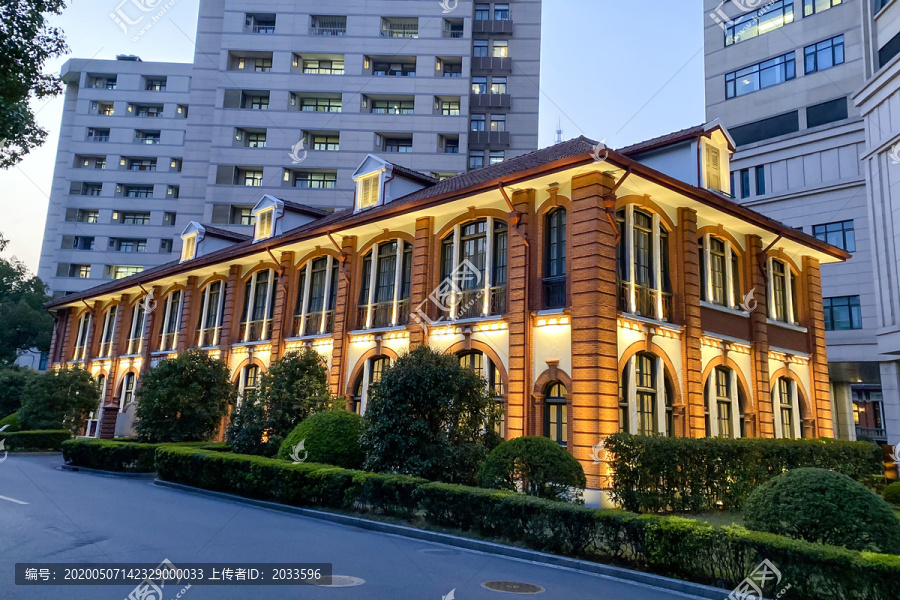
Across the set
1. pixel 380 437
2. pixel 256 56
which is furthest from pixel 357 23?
pixel 380 437

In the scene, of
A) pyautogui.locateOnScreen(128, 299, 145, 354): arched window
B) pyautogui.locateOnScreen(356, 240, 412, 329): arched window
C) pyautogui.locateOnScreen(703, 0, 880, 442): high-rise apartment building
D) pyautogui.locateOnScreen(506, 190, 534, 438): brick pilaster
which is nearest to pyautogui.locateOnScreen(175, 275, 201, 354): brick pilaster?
pyautogui.locateOnScreen(128, 299, 145, 354): arched window

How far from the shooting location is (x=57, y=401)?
105 feet

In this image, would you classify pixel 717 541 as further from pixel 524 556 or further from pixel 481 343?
pixel 481 343

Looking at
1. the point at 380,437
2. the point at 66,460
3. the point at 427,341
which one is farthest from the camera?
the point at 66,460

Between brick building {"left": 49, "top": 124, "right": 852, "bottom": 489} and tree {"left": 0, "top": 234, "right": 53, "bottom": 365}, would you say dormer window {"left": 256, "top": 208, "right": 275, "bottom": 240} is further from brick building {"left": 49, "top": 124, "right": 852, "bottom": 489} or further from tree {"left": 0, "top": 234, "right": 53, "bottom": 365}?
tree {"left": 0, "top": 234, "right": 53, "bottom": 365}

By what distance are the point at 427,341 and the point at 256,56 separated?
4121 cm

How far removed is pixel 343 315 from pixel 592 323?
10.9m

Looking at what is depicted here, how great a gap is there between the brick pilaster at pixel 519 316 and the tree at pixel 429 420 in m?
1.33

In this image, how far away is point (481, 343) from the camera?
18.6 m

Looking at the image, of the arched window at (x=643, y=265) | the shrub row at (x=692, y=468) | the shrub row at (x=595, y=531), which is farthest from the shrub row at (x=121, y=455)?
the arched window at (x=643, y=265)

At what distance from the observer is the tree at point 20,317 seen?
53.7 m

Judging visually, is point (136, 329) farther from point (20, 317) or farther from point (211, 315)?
point (20, 317)

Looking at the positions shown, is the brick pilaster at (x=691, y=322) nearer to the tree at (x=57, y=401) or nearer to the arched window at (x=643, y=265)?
the arched window at (x=643, y=265)

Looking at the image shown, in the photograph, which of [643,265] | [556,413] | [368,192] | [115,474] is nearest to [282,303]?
[368,192]
